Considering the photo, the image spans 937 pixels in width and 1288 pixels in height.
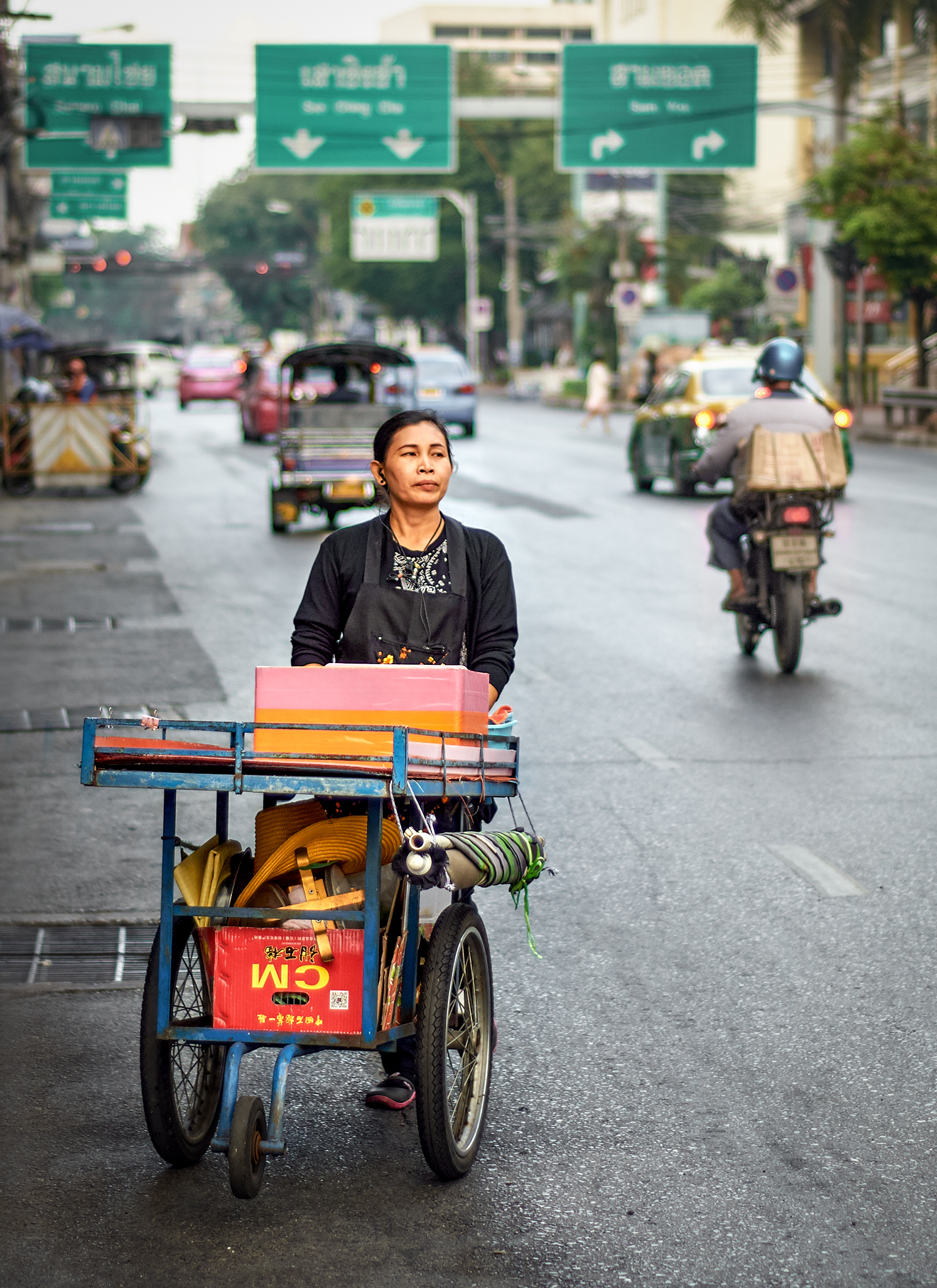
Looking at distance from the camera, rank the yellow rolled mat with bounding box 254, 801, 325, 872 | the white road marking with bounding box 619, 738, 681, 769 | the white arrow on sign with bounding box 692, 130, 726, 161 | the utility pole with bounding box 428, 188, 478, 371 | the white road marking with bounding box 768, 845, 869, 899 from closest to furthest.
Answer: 1. the yellow rolled mat with bounding box 254, 801, 325, 872
2. the white road marking with bounding box 768, 845, 869, 899
3. the white road marking with bounding box 619, 738, 681, 769
4. the white arrow on sign with bounding box 692, 130, 726, 161
5. the utility pole with bounding box 428, 188, 478, 371

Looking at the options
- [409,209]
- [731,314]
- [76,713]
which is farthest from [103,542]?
[731,314]

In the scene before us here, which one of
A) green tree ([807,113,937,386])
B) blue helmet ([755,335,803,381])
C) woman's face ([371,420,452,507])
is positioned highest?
green tree ([807,113,937,386])

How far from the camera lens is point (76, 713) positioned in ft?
33.3

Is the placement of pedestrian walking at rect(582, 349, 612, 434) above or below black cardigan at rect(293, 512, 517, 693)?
above

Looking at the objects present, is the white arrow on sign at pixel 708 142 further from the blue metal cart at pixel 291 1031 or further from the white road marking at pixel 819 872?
the blue metal cart at pixel 291 1031

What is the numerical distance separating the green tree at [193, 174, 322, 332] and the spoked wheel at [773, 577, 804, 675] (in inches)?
4812

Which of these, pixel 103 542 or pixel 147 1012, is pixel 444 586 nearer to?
pixel 147 1012

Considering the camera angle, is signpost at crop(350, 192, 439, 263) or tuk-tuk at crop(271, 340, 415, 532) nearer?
tuk-tuk at crop(271, 340, 415, 532)

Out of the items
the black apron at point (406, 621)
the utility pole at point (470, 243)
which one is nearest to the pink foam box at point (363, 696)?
the black apron at point (406, 621)

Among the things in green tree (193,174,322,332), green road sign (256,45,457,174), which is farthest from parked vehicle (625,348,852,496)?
green tree (193,174,322,332)

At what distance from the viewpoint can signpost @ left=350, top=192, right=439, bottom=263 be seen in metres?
63.0

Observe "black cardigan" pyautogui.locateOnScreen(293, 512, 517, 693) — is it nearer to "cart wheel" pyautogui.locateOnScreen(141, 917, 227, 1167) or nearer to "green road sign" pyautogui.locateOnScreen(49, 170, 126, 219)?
"cart wheel" pyautogui.locateOnScreen(141, 917, 227, 1167)

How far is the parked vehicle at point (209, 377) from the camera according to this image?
56.4 m

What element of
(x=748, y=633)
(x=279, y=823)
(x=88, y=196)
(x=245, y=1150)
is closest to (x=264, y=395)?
(x=88, y=196)
